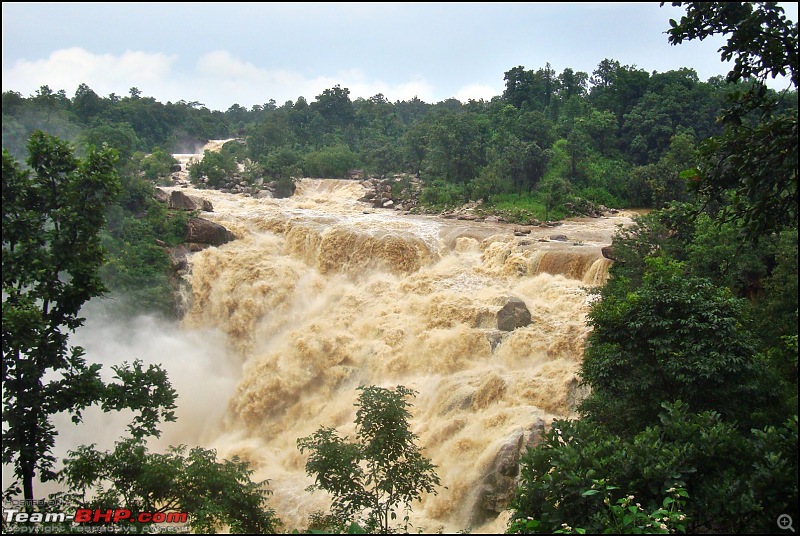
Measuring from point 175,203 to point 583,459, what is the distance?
1740 centimetres

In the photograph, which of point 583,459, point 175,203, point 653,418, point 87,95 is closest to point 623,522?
point 583,459

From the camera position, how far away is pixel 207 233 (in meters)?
16.9

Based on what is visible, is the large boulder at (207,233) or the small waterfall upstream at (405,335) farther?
the large boulder at (207,233)

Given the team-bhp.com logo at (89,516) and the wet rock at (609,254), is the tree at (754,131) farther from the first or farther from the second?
the wet rock at (609,254)

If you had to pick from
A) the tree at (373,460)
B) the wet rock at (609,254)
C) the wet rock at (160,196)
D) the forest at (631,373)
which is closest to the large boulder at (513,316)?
the forest at (631,373)

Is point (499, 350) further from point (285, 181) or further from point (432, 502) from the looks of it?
point (285, 181)

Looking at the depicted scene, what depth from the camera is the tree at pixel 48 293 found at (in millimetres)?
5195

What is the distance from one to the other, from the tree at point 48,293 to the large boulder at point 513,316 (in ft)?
22.7

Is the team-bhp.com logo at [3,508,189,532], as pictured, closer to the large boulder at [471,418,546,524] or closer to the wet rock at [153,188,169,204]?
the large boulder at [471,418,546,524]

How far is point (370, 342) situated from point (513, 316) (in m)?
3.02

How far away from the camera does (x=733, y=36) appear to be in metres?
4.41

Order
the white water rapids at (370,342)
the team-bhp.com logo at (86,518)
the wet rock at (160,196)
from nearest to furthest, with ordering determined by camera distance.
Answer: the team-bhp.com logo at (86,518), the white water rapids at (370,342), the wet rock at (160,196)

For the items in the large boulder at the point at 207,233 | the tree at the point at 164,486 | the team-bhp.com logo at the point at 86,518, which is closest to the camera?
the team-bhp.com logo at the point at 86,518

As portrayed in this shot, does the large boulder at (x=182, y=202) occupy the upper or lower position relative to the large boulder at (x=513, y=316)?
upper
